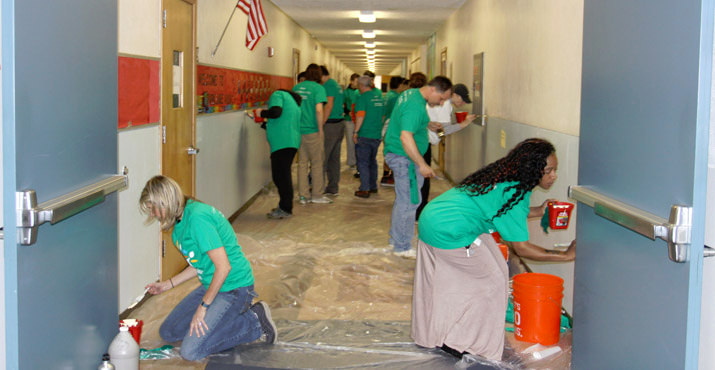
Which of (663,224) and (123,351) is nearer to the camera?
(663,224)

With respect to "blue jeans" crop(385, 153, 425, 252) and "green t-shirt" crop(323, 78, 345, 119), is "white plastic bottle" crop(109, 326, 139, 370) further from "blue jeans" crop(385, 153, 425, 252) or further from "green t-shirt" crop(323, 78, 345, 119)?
"green t-shirt" crop(323, 78, 345, 119)

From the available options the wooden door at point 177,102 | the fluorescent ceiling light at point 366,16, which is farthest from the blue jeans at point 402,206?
the fluorescent ceiling light at point 366,16

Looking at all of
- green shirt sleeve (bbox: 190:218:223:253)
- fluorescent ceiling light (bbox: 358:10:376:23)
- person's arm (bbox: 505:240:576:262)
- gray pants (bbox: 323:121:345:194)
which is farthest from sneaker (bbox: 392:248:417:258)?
fluorescent ceiling light (bbox: 358:10:376:23)

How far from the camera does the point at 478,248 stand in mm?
3578

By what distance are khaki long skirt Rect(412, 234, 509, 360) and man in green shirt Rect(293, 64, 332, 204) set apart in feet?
15.7

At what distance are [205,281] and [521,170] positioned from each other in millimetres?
1674

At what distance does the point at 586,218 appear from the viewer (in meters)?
2.87

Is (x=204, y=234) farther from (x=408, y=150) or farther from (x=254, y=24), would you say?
(x=254, y=24)

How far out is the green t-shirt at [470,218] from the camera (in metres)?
3.42

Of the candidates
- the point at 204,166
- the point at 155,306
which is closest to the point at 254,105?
the point at 204,166

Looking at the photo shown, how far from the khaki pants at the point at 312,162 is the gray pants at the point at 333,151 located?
40cm

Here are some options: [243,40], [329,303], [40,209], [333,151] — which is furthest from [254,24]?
[40,209]

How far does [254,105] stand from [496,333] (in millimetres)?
5642

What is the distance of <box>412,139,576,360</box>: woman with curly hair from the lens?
341 cm
